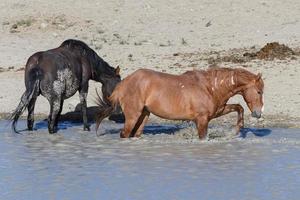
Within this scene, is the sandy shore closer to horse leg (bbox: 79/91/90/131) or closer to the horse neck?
horse leg (bbox: 79/91/90/131)

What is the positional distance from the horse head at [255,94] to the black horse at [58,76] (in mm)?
2706

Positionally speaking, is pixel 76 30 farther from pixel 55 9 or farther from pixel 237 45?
pixel 237 45

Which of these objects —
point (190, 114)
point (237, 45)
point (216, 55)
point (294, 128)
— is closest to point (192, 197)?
point (190, 114)

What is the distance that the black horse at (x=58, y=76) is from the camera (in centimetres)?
1204

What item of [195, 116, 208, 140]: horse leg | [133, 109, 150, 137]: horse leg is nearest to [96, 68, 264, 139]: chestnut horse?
[195, 116, 208, 140]: horse leg

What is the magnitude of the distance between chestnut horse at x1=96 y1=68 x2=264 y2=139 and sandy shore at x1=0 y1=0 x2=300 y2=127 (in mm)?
2138

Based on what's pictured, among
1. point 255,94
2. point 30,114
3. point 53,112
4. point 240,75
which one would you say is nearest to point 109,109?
point 53,112

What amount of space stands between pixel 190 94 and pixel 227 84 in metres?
0.48

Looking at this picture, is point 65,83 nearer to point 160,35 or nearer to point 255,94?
point 255,94

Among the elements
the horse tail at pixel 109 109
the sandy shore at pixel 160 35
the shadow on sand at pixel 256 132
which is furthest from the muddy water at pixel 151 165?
the sandy shore at pixel 160 35

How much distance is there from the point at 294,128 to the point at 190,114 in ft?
7.07

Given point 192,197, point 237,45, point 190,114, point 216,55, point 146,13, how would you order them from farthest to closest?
point 146,13, point 237,45, point 216,55, point 190,114, point 192,197

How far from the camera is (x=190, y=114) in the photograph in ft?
36.1

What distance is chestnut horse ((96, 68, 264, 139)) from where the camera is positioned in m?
11.0
